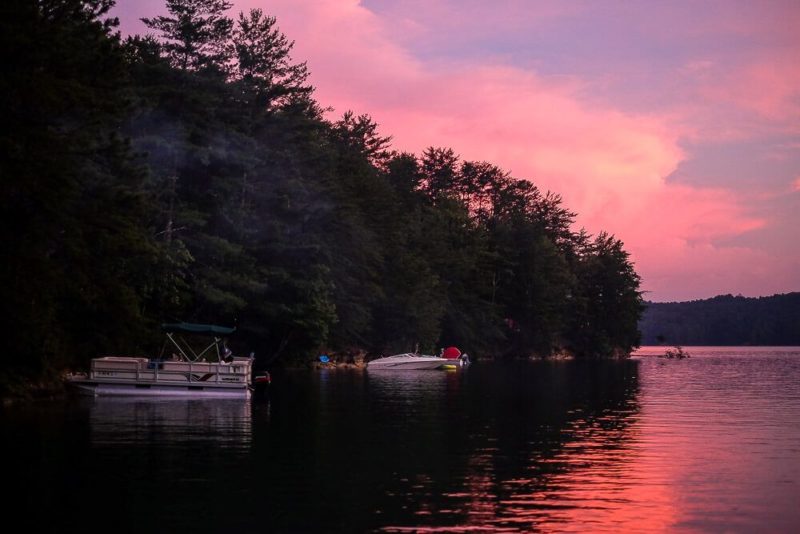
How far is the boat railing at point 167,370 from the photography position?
43.1 m

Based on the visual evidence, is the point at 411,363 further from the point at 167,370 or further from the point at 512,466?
the point at 512,466

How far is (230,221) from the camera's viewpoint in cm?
6431

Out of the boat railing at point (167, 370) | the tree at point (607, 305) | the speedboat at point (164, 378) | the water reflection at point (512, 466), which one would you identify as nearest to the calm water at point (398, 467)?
the water reflection at point (512, 466)

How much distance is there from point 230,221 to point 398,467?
1751 inches

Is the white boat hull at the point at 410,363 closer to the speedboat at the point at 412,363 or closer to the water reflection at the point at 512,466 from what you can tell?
the speedboat at the point at 412,363

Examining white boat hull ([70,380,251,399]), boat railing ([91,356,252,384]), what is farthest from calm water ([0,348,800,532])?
boat railing ([91,356,252,384])

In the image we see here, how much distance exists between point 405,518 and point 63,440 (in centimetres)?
1385

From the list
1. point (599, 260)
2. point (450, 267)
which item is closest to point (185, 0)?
point (450, 267)

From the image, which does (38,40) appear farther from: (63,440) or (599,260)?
(599,260)

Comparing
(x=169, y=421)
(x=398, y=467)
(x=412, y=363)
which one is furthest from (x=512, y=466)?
(x=412, y=363)

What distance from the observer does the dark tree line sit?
34.1 m

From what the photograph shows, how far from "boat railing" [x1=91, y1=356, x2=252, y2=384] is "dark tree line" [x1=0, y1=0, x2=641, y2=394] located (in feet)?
6.22

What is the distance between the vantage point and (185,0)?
63906 millimetres

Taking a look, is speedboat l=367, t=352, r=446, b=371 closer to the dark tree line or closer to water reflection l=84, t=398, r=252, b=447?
the dark tree line
